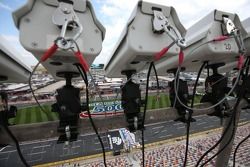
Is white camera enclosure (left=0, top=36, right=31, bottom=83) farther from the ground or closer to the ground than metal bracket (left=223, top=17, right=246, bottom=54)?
closer to the ground

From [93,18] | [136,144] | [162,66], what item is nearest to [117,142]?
[136,144]

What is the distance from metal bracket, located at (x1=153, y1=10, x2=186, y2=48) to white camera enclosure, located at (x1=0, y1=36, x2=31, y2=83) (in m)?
0.49

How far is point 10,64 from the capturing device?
70 cm

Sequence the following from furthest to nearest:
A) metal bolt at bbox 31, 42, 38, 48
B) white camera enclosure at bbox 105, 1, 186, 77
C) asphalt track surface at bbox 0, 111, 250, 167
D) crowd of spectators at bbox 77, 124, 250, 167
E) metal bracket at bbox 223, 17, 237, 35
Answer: asphalt track surface at bbox 0, 111, 250, 167
crowd of spectators at bbox 77, 124, 250, 167
metal bracket at bbox 223, 17, 237, 35
white camera enclosure at bbox 105, 1, 186, 77
metal bolt at bbox 31, 42, 38, 48

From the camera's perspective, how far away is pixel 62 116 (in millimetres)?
644

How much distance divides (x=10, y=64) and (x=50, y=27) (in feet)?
1.05

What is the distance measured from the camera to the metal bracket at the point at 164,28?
1.82 ft

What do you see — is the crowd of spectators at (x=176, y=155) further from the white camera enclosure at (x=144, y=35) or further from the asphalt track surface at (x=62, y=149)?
the white camera enclosure at (x=144, y=35)

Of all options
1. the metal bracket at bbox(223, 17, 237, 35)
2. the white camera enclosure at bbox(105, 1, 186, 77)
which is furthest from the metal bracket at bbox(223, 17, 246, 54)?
the white camera enclosure at bbox(105, 1, 186, 77)

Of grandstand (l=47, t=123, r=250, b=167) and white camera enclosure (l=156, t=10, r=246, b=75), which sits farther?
grandstand (l=47, t=123, r=250, b=167)

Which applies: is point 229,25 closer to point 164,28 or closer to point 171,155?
point 164,28

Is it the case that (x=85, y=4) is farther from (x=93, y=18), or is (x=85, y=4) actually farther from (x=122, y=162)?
(x=122, y=162)

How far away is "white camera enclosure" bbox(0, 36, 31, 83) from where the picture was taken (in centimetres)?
63

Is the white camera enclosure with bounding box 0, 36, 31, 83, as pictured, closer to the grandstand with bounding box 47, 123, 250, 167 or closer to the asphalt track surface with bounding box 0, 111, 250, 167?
the asphalt track surface with bounding box 0, 111, 250, 167
